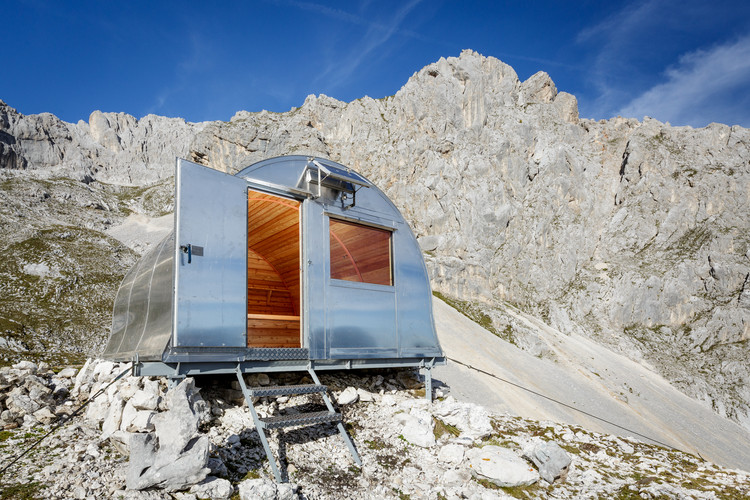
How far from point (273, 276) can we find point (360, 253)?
3801 millimetres

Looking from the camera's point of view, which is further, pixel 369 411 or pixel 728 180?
pixel 728 180

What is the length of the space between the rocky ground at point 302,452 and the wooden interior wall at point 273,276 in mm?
2772

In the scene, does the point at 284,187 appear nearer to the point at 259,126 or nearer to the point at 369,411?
the point at 369,411

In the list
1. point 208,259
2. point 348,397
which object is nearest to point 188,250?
point 208,259

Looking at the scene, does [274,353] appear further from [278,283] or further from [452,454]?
[278,283]

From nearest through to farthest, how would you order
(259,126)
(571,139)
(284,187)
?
(284,187) < (571,139) < (259,126)

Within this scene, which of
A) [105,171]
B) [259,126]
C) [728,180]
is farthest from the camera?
[105,171]

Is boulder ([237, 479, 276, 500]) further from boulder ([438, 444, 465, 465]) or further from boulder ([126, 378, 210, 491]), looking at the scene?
boulder ([438, 444, 465, 465])

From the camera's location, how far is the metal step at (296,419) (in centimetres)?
663

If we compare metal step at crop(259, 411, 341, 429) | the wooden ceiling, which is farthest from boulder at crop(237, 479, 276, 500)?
the wooden ceiling

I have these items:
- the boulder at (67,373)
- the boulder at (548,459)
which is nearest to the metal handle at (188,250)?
the boulder at (67,373)

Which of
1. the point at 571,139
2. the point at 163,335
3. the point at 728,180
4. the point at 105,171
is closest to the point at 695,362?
the point at 728,180

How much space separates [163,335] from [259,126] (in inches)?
4059

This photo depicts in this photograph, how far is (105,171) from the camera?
161375 millimetres
